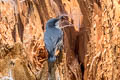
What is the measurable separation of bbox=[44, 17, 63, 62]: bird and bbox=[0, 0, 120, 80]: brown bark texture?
0.42 ft

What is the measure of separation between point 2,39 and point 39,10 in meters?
0.52

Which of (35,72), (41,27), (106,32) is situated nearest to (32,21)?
(41,27)

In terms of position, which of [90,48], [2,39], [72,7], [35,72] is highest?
[72,7]

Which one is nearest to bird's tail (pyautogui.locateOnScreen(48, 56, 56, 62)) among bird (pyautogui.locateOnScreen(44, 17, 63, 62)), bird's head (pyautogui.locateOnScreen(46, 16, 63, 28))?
bird (pyautogui.locateOnScreen(44, 17, 63, 62))

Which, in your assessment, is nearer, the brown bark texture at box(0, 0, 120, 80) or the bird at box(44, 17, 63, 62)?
the bird at box(44, 17, 63, 62)

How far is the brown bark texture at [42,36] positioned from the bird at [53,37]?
129mm

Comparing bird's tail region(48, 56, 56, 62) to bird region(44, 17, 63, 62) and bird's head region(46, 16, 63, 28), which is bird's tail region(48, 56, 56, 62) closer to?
bird region(44, 17, 63, 62)

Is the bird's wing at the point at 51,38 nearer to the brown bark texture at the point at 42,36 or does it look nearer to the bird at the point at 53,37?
the bird at the point at 53,37

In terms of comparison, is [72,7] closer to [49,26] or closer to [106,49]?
[49,26]

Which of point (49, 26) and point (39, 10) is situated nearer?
point (49, 26)

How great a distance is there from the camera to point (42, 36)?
286cm

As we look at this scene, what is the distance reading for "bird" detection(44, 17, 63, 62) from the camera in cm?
259

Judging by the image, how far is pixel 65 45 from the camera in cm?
288

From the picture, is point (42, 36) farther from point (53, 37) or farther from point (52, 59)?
point (52, 59)
